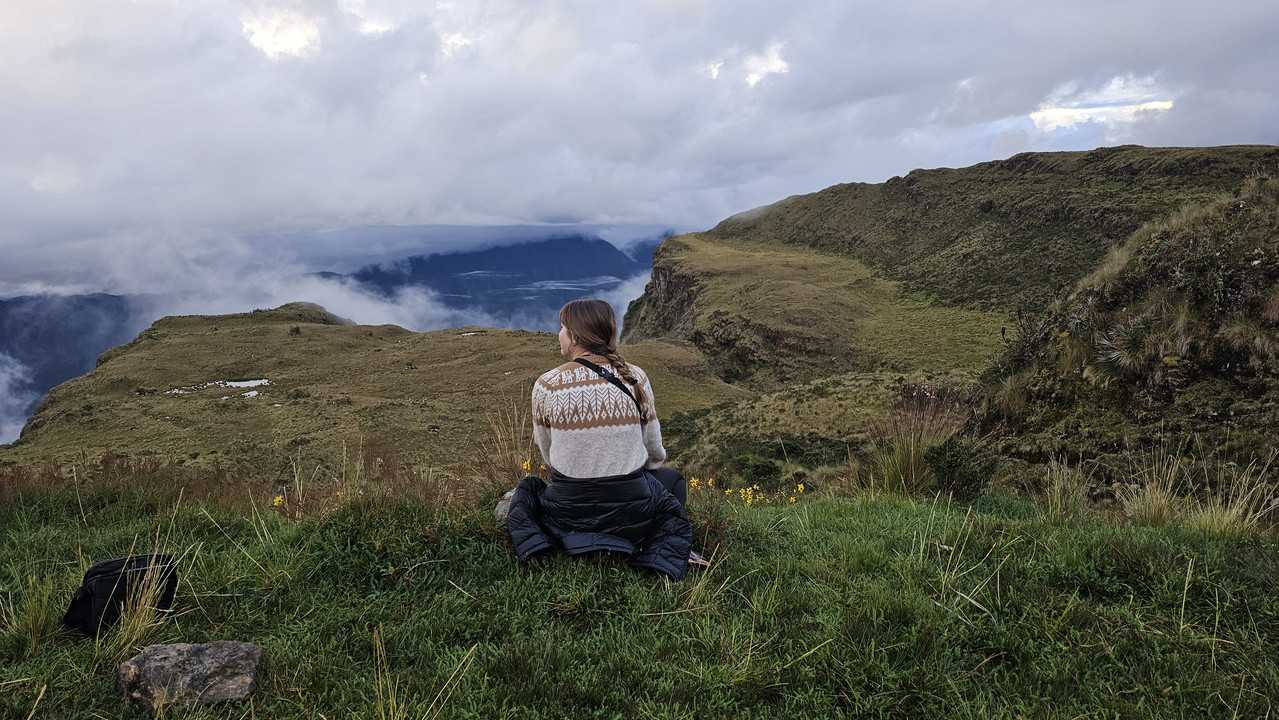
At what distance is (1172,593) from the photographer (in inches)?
128

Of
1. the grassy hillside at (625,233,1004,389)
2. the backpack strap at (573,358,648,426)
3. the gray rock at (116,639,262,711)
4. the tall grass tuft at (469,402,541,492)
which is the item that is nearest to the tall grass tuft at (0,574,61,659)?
the gray rock at (116,639,262,711)

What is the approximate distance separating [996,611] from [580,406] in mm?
2453

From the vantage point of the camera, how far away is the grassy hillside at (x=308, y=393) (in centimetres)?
2609

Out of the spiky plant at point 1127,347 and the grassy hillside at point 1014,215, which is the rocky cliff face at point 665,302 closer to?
the grassy hillside at point 1014,215

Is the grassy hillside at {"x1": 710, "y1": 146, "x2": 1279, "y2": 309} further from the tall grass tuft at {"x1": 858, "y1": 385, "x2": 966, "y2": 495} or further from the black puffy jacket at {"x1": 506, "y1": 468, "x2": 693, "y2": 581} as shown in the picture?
the black puffy jacket at {"x1": 506, "y1": 468, "x2": 693, "y2": 581}

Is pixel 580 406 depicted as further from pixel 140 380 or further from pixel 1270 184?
pixel 140 380

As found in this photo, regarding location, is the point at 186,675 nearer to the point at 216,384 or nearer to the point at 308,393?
the point at 308,393

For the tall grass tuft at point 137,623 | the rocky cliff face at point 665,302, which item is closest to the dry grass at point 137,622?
the tall grass tuft at point 137,623

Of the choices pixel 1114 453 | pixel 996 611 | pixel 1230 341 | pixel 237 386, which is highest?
pixel 1230 341

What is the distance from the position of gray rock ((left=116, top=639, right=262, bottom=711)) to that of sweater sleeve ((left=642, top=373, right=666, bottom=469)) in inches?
92.4

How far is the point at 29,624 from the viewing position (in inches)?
119

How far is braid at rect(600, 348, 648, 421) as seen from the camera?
3.89 metres

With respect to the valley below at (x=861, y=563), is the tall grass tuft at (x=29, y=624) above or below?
above

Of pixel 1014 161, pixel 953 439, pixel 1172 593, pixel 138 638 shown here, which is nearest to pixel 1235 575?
pixel 1172 593
